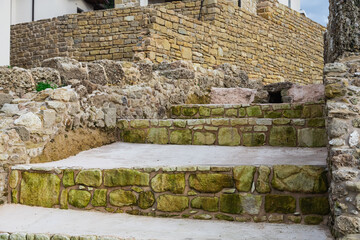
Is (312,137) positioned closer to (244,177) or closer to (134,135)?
(244,177)

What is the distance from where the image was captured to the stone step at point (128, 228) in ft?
10.5

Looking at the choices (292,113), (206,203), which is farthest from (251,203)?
(292,113)

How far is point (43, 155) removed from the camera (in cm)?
463

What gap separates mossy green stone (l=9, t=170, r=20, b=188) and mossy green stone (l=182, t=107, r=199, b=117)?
10.2 feet

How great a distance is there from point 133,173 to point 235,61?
349 inches

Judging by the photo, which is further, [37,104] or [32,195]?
[37,104]

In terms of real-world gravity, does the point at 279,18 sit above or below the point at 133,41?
above

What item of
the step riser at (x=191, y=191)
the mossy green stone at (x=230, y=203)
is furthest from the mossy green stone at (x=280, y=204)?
the mossy green stone at (x=230, y=203)

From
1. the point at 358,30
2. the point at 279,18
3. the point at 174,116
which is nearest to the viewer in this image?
the point at 358,30

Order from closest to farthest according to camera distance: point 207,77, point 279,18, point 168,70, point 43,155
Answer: point 43,155 → point 168,70 → point 207,77 → point 279,18

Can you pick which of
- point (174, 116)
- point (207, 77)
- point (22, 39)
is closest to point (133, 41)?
point (207, 77)

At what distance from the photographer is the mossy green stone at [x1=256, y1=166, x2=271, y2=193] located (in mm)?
3646

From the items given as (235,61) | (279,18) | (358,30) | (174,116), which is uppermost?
(279,18)

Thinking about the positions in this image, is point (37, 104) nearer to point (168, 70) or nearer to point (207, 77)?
point (168, 70)
